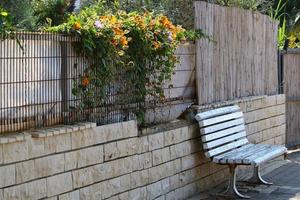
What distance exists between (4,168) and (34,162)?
379mm

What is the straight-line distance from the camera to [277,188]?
29.2ft

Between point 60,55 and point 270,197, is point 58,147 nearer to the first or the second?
point 60,55

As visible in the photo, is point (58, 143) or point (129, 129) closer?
point (58, 143)

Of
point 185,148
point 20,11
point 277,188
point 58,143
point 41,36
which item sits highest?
point 20,11

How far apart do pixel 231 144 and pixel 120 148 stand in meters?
2.53

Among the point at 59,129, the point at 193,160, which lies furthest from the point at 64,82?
the point at 193,160

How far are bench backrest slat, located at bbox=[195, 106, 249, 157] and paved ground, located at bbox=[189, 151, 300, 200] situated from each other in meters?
0.61

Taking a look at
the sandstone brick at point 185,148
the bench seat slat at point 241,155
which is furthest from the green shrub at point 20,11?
the bench seat slat at point 241,155

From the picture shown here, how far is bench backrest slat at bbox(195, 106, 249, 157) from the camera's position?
8.25 meters

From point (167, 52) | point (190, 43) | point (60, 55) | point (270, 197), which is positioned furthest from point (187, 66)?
point (60, 55)

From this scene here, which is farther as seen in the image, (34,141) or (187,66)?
(187,66)

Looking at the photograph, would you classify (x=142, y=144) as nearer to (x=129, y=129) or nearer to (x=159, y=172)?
(x=129, y=129)

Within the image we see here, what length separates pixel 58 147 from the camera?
230 inches

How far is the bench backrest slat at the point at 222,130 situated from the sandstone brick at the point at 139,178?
1275 millimetres
